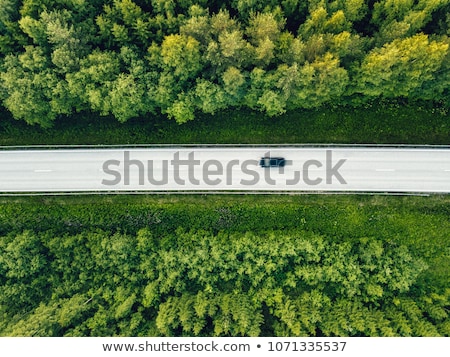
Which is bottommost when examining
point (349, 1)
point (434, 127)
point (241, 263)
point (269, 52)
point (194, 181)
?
point (241, 263)

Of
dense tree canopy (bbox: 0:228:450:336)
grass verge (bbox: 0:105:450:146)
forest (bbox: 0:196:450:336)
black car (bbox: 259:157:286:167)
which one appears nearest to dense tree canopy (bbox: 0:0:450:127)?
grass verge (bbox: 0:105:450:146)

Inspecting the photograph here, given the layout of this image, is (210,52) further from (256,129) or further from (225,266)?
(225,266)

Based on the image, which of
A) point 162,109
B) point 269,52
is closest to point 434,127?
point 269,52

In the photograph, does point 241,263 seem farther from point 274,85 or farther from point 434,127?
point 434,127

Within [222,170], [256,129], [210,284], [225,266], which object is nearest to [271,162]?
[256,129]

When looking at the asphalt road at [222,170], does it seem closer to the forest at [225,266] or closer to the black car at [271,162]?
the black car at [271,162]

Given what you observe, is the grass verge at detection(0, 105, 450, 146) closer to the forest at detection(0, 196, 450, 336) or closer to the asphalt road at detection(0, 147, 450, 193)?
the asphalt road at detection(0, 147, 450, 193)

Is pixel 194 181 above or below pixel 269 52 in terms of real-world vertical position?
below
